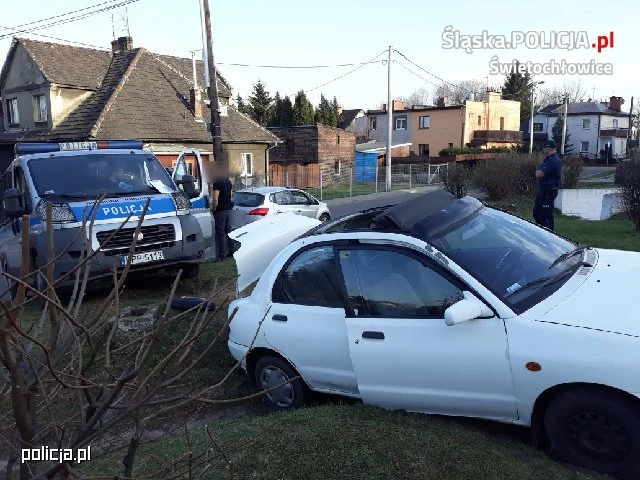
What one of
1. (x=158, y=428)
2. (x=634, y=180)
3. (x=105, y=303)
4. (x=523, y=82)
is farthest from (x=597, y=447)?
(x=523, y=82)

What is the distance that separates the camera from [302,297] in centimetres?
434

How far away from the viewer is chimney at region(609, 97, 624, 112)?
71562mm

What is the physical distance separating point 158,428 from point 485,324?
2.64 m

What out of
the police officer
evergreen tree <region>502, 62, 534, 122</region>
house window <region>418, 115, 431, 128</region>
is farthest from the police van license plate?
evergreen tree <region>502, 62, 534, 122</region>

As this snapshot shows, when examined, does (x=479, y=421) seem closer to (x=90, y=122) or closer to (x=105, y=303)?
(x=105, y=303)

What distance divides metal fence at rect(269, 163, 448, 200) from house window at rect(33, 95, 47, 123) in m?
11.9

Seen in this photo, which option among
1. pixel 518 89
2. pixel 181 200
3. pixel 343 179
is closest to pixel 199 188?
pixel 181 200

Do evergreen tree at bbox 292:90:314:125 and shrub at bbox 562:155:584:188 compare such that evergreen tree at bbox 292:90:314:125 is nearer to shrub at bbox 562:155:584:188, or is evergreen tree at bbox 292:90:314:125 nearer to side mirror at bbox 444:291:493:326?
shrub at bbox 562:155:584:188

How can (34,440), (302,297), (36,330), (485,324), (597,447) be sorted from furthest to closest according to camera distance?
(302,297)
(485,324)
(597,447)
(36,330)
(34,440)

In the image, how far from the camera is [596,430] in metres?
3.23

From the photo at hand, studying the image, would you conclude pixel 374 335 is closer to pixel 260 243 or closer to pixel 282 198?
pixel 260 243

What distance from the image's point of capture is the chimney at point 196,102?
89.4ft

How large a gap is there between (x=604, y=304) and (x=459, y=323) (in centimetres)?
89

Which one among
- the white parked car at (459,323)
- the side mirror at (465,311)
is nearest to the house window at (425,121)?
the white parked car at (459,323)
